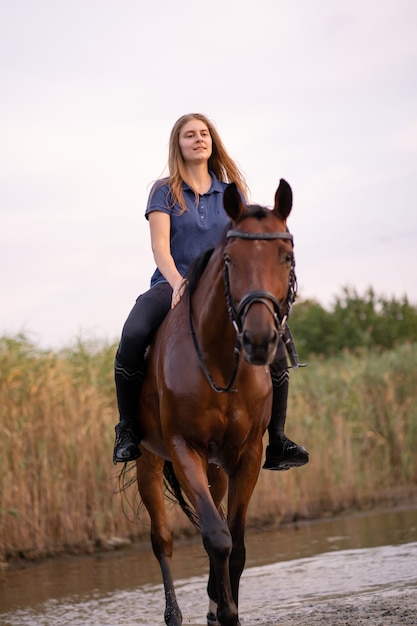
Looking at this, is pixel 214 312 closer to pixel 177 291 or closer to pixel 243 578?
pixel 177 291

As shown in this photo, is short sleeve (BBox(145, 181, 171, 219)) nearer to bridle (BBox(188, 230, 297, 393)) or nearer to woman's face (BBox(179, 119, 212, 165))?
woman's face (BBox(179, 119, 212, 165))

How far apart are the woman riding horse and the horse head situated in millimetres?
1306

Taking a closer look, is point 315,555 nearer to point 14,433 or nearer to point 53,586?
point 53,586

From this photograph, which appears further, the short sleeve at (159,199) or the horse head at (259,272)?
the short sleeve at (159,199)

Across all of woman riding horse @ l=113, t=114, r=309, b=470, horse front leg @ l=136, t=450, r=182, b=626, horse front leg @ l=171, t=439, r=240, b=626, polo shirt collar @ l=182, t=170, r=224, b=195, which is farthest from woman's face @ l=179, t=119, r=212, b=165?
horse front leg @ l=136, t=450, r=182, b=626

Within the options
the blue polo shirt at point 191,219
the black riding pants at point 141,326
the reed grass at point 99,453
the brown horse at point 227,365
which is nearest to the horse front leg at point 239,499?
the brown horse at point 227,365

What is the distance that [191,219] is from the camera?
20.7 feet

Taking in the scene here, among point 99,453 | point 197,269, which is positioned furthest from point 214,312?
point 99,453

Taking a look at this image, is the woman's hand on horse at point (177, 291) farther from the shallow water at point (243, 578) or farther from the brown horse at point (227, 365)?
the shallow water at point (243, 578)

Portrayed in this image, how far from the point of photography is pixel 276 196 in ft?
16.3

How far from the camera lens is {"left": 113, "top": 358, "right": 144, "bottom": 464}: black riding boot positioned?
6.47 m

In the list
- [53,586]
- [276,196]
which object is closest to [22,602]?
[53,586]

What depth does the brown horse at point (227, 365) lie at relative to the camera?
15.3 feet

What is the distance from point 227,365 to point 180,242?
51.9 inches
